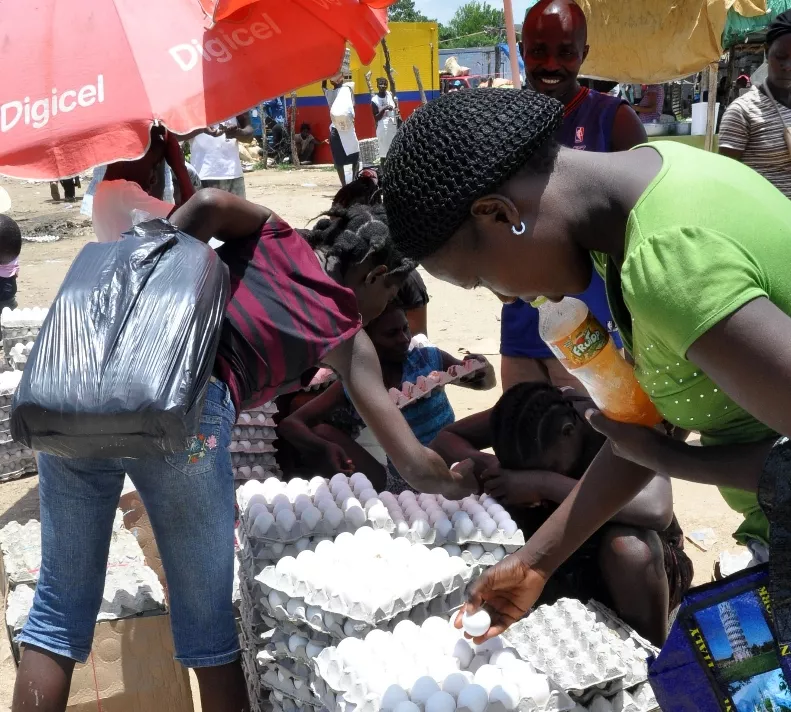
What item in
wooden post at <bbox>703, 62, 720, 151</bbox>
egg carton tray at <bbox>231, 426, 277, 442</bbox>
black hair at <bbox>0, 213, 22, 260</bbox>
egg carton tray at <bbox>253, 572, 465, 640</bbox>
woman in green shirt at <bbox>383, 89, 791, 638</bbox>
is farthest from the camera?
wooden post at <bbox>703, 62, 720, 151</bbox>

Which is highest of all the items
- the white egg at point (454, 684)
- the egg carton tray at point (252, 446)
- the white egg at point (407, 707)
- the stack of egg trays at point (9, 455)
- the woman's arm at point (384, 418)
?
the woman's arm at point (384, 418)

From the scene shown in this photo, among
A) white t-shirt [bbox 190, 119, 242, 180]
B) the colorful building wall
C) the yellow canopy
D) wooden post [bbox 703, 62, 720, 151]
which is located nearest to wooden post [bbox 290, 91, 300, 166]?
the colorful building wall

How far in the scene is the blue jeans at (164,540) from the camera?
6.76 feet

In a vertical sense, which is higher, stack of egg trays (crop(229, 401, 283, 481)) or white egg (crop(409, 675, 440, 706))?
white egg (crop(409, 675, 440, 706))

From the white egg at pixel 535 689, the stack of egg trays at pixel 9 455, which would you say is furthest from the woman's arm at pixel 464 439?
the stack of egg trays at pixel 9 455

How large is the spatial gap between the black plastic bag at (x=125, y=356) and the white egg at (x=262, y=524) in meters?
0.40

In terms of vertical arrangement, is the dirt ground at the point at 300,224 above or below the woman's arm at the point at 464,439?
below

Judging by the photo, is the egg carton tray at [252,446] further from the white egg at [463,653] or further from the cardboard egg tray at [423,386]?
the white egg at [463,653]

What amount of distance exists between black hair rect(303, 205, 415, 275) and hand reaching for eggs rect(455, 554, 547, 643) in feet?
3.96

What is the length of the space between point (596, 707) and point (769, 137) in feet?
12.1

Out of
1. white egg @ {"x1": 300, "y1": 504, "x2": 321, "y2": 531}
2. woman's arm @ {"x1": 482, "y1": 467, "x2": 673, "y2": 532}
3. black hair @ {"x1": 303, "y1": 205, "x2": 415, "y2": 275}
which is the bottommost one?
woman's arm @ {"x1": 482, "y1": 467, "x2": 673, "y2": 532}

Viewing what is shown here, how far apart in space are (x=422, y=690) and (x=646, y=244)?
101cm

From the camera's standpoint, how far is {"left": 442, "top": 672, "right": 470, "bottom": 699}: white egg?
5.65 ft

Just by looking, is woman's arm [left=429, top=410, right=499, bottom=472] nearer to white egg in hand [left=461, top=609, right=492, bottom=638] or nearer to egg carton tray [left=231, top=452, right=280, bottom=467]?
egg carton tray [left=231, top=452, right=280, bottom=467]
